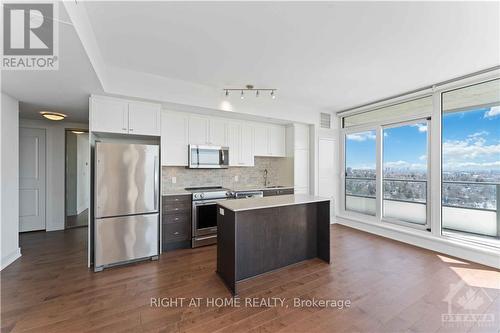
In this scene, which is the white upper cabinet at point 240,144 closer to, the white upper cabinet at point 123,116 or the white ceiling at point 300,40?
the white ceiling at point 300,40

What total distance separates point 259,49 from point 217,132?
2.03 meters

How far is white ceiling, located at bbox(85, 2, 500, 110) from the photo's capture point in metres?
1.93

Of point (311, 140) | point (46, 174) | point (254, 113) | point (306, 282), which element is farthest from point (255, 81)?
point (46, 174)

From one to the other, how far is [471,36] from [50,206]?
298 inches

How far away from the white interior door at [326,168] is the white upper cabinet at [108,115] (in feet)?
13.7

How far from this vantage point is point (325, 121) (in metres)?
5.28

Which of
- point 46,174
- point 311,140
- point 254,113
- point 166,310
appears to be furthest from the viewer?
point 311,140

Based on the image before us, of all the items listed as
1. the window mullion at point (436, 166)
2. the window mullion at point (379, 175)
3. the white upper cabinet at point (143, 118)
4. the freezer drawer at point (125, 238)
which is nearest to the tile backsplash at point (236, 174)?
the freezer drawer at point (125, 238)

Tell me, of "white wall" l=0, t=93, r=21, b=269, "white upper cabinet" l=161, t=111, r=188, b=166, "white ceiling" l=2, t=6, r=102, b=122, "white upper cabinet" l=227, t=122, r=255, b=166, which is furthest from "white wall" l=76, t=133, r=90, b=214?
"white upper cabinet" l=227, t=122, r=255, b=166

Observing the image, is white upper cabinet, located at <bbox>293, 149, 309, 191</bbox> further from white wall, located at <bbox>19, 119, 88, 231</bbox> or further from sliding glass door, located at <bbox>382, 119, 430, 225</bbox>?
white wall, located at <bbox>19, 119, 88, 231</bbox>

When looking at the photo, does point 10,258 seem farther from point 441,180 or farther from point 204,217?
point 441,180

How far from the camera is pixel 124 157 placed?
3059 millimetres

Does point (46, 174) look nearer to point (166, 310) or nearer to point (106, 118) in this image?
point (106, 118)

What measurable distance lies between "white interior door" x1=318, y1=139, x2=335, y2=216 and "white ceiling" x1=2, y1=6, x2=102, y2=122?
4566 mm
